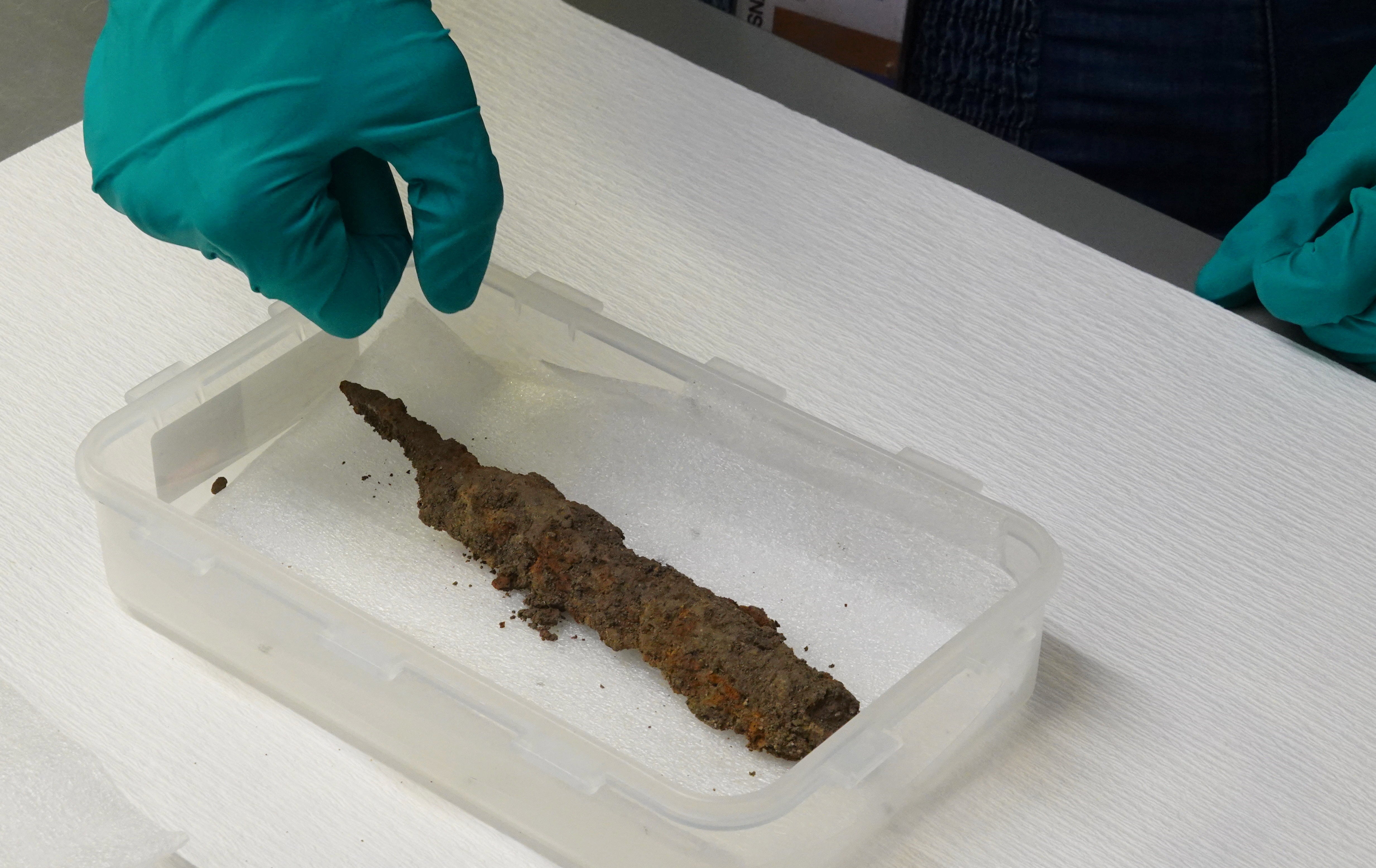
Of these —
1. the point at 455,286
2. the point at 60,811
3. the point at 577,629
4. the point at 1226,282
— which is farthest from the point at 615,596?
the point at 1226,282

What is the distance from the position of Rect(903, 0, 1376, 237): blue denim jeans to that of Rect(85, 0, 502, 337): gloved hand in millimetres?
683

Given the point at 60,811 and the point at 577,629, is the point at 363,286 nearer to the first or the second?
the point at 577,629

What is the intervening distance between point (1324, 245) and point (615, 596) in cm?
73

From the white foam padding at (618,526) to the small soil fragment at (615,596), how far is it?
2cm

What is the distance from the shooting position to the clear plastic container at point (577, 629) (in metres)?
0.90

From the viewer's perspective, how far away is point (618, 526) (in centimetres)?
115

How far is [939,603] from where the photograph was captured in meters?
1.08

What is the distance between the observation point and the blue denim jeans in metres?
1.43

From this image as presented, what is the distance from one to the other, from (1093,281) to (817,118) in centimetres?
37

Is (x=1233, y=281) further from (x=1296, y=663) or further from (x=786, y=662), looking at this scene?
(x=786, y=662)

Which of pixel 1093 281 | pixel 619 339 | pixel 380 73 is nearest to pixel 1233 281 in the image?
pixel 1093 281

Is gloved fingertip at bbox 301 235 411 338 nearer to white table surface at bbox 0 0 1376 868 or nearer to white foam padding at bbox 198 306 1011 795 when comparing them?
white foam padding at bbox 198 306 1011 795

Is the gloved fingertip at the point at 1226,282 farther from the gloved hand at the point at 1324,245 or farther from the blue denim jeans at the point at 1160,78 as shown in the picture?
the blue denim jeans at the point at 1160,78

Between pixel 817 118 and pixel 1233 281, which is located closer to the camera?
pixel 1233 281
